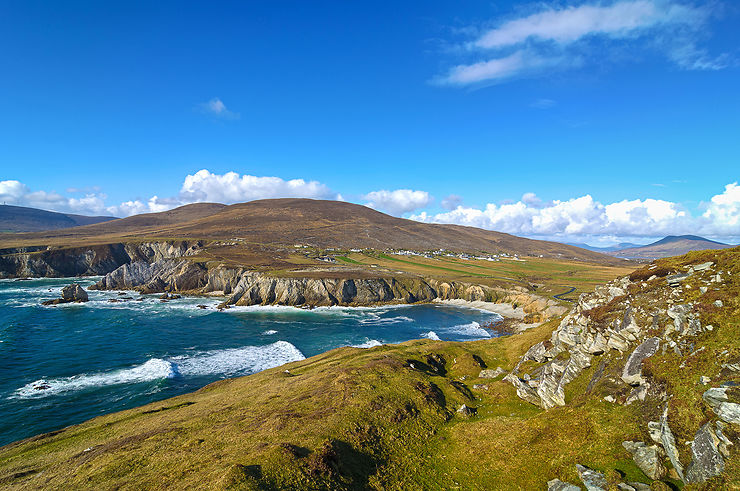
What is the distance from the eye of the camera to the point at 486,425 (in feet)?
77.5

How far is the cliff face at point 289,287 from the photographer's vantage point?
11519 cm

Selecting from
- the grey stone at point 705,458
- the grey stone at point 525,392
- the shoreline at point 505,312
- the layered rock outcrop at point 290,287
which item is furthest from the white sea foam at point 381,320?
the grey stone at point 705,458

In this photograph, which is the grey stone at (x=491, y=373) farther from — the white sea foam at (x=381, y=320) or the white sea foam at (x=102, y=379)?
the white sea foam at (x=381, y=320)

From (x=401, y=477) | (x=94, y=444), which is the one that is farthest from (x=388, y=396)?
(x=94, y=444)

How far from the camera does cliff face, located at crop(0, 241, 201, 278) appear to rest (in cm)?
15588

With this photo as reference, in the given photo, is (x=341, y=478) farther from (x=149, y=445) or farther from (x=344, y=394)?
(x=149, y=445)

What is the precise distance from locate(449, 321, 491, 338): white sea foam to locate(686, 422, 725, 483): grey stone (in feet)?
225

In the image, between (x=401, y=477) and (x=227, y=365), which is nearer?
(x=401, y=477)

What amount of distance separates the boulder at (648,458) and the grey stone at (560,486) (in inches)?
121

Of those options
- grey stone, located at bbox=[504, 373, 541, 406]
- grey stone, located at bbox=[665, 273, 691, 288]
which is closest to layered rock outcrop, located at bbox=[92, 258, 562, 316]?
grey stone, located at bbox=[504, 373, 541, 406]

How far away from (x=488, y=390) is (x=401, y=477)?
14883mm

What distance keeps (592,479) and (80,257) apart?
223m

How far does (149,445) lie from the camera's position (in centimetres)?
2208

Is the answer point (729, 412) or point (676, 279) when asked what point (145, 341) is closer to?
point (729, 412)
